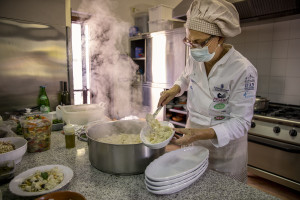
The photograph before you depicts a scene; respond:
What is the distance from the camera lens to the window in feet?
14.8

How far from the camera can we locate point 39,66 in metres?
2.90

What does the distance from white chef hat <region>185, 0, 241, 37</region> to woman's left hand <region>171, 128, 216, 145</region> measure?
0.66m

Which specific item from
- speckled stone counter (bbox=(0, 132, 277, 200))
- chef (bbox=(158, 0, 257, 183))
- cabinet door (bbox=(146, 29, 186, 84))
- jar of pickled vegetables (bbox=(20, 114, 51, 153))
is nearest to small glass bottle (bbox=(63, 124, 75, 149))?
jar of pickled vegetables (bbox=(20, 114, 51, 153))

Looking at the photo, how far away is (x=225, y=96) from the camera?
145 cm

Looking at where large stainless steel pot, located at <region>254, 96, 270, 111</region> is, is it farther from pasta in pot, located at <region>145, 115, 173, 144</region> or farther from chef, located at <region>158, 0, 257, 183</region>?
pasta in pot, located at <region>145, 115, 173, 144</region>

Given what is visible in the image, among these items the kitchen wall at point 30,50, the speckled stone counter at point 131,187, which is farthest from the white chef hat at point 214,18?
the kitchen wall at point 30,50

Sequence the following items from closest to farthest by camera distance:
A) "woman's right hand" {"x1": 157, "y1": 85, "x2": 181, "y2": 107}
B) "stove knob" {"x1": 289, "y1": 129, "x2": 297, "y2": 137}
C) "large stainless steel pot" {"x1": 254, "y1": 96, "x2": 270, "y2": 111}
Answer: "woman's right hand" {"x1": 157, "y1": 85, "x2": 181, "y2": 107} < "stove knob" {"x1": 289, "y1": 129, "x2": 297, "y2": 137} < "large stainless steel pot" {"x1": 254, "y1": 96, "x2": 270, "y2": 111}

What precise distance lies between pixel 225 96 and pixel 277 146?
5.32ft

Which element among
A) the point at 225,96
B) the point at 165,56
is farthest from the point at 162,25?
the point at 225,96

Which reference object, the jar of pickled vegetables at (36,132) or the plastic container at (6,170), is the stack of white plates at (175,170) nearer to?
the plastic container at (6,170)

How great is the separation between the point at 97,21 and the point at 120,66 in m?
1.18

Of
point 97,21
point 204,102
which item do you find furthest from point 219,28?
point 97,21

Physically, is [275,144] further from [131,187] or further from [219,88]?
[131,187]

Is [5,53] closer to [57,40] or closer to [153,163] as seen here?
[57,40]
